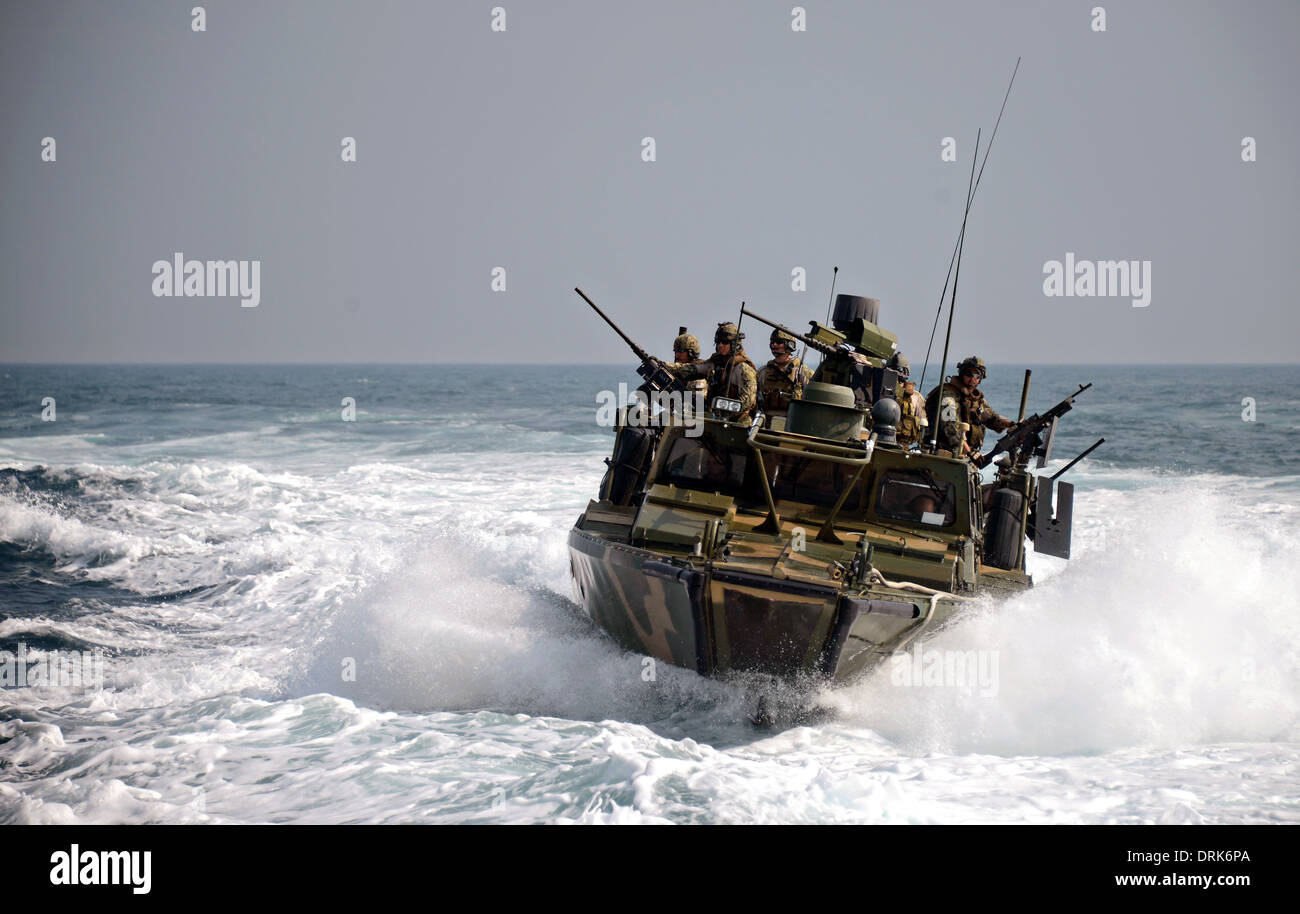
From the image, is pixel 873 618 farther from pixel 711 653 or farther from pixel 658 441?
pixel 658 441

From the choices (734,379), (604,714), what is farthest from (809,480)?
(604,714)

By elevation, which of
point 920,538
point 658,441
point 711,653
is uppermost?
point 658,441

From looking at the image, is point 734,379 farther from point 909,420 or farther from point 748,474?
point 909,420

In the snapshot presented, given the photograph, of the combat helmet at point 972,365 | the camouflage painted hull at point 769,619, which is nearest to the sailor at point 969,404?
the combat helmet at point 972,365

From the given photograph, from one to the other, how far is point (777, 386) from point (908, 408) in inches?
54.2

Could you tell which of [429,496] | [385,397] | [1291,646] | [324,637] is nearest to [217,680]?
[324,637]

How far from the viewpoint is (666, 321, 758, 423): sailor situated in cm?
1091

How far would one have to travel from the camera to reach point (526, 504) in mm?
19406

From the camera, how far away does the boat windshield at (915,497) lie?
936cm

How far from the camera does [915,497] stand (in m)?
9.42

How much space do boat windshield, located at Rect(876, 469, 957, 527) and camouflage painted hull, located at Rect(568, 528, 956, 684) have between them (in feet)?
4.06

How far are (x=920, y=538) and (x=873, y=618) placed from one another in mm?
1548
